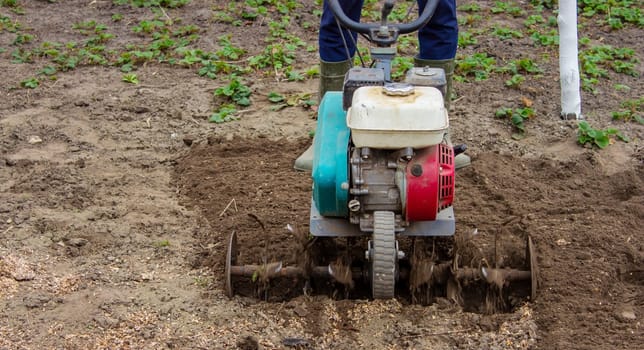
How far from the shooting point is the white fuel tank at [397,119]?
308 centimetres

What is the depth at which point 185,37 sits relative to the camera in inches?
273

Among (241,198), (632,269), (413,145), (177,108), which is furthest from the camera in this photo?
(177,108)

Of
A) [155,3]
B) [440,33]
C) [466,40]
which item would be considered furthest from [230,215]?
[155,3]

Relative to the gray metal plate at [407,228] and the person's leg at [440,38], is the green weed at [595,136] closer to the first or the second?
the person's leg at [440,38]

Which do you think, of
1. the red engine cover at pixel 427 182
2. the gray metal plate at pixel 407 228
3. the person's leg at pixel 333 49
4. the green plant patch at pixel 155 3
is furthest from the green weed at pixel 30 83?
the red engine cover at pixel 427 182

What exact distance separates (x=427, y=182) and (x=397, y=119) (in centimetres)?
26

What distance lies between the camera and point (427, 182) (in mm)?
3189

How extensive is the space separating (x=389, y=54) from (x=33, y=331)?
1651 mm

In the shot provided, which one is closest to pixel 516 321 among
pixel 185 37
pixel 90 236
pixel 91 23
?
pixel 90 236

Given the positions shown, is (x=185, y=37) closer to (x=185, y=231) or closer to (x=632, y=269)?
(x=185, y=231)

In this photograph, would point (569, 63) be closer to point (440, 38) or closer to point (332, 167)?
point (440, 38)

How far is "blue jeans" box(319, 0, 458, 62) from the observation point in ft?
14.1

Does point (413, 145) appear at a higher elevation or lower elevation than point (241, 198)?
higher

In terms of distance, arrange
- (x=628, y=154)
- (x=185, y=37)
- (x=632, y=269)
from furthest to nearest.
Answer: (x=185, y=37), (x=628, y=154), (x=632, y=269)
